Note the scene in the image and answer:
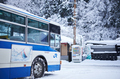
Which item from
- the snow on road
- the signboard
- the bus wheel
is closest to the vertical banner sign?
the bus wheel

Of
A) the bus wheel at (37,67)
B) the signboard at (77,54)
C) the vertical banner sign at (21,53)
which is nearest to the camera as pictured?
the vertical banner sign at (21,53)

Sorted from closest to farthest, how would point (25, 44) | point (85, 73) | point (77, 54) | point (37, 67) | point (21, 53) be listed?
point (21, 53)
point (25, 44)
point (37, 67)
point (85, 73)
point (77, 54)

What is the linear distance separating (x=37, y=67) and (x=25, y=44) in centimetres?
153

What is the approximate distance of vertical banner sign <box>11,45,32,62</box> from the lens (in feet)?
25.9

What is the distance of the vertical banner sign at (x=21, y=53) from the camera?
7883mm

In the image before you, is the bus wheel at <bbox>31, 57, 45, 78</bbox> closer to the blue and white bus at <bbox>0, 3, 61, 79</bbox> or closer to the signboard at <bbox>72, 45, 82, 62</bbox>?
the blue and white bus at <bbox>0, 3, 61, 79</bbox>

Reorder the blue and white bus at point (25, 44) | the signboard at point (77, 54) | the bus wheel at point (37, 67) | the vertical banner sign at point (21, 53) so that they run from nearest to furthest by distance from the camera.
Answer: the blue and white bus at point (25, 44) < the vertical banner sign at point (21, 53) < the bus wheel at point (37, 67) < the signboard at point (77, 54)

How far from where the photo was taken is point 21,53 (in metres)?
8.27

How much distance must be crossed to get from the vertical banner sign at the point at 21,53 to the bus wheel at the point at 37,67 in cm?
61

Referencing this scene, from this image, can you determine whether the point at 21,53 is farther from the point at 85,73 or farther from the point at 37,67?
the point at 85,73

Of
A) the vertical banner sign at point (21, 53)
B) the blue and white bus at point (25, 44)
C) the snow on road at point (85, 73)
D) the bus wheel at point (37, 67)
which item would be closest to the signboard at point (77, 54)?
the snow on road at point (85, 73)

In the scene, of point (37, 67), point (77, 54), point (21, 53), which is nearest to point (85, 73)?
point (37, 67)

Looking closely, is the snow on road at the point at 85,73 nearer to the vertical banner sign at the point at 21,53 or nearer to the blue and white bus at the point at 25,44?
the blue and white bus at the point at 25,44

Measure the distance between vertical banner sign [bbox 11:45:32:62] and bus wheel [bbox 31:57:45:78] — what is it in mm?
608
